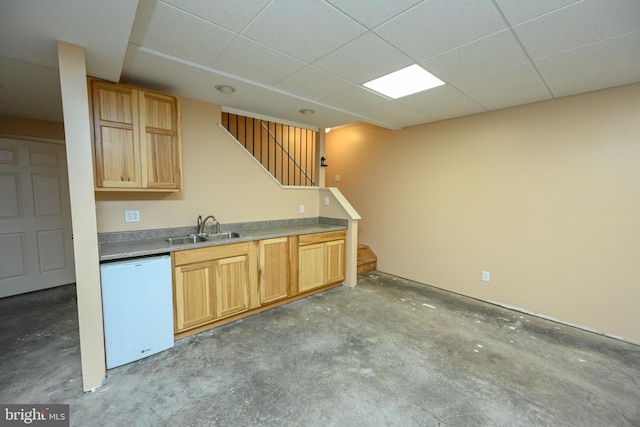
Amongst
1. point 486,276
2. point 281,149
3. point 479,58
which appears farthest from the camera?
point 281,149

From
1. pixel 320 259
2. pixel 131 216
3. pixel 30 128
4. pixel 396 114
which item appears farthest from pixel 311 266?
pixel 30 128

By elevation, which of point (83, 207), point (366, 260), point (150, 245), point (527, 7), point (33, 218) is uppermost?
point (527, 7)

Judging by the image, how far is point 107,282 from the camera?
6.40ft

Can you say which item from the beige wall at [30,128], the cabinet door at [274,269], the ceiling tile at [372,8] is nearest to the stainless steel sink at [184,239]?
the cabinet door at [274,269]

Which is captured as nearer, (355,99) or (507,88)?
(507,88)

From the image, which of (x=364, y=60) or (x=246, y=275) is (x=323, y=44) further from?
(x=246, y=275)

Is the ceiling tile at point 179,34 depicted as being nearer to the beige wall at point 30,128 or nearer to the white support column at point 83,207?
the white support column at point 83,207

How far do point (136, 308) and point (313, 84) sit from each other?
8.18ft

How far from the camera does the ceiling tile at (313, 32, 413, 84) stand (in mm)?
1851

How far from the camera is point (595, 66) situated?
209 cm

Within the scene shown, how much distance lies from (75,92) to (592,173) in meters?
4.41

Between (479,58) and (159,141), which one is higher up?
(479,58)

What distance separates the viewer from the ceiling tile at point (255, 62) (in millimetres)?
1913

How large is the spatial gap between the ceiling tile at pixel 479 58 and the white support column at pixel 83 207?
8.01ft
